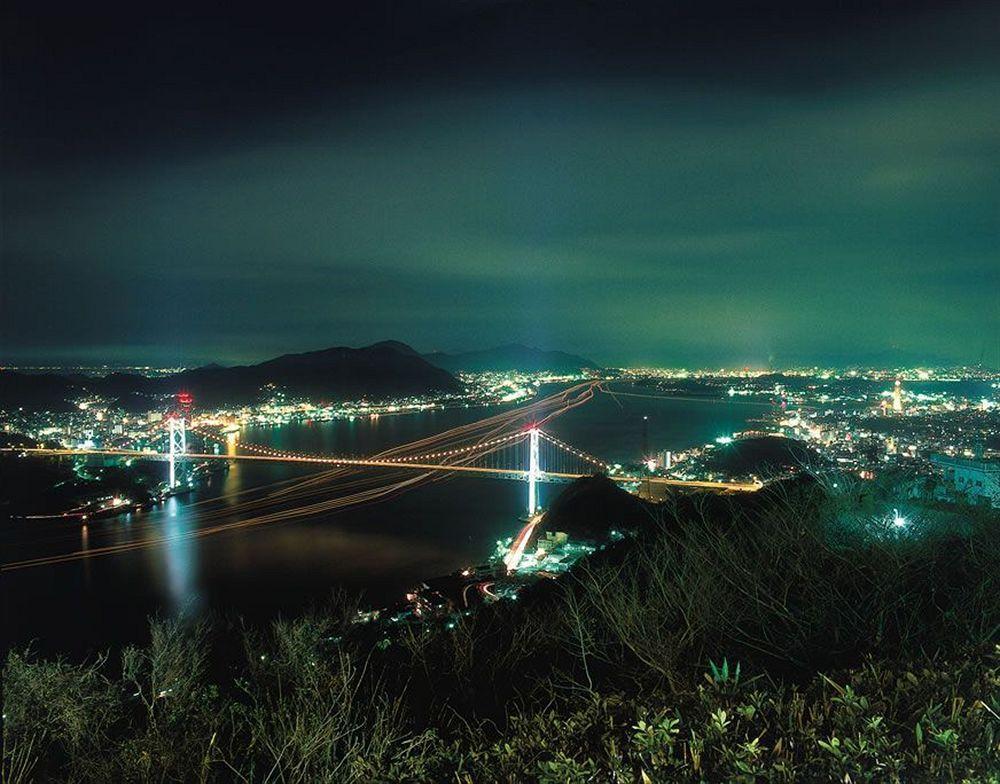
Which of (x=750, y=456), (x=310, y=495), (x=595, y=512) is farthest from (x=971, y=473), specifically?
(x=310, y=495)

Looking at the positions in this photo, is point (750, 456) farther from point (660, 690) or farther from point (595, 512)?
point (660, 690)

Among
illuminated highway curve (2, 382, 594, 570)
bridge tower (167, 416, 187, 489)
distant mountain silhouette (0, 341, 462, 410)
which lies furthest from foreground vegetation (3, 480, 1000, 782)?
distant mountain silhouette (0, 341, 462, 410)

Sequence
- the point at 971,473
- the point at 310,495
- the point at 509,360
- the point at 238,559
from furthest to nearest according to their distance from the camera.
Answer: the point at 509,360
the point at 310,495
the point at 238,559
the point at 971,473

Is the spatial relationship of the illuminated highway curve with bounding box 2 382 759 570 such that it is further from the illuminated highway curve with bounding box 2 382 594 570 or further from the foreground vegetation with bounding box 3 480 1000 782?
the foreground vegetation with bounding box 3 480 1000 782

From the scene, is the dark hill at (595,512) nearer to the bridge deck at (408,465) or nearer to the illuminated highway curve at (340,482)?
the bridge deck at (408,465)

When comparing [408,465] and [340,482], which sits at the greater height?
[408,465]

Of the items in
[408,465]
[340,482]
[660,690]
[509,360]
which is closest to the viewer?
[660,690]

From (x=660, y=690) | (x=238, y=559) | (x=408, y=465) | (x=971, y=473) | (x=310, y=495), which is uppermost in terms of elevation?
(x=660, y=690)

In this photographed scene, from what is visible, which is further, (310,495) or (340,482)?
(340,482)
